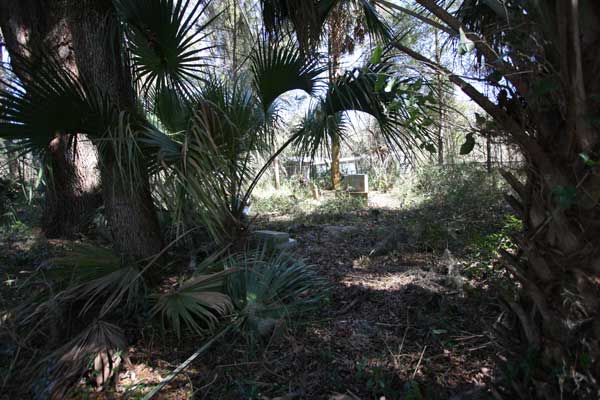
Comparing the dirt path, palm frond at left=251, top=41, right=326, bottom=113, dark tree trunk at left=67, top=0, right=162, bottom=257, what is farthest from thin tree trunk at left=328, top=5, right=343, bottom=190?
dark tree trunk at left=67, top=0, right=162, bottom=257

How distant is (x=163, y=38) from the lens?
303 centimetres

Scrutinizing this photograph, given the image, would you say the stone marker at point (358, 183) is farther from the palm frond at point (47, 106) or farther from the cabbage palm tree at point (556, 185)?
the cabbage palm tree at point (556, 185)

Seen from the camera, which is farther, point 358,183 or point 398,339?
point 358,183

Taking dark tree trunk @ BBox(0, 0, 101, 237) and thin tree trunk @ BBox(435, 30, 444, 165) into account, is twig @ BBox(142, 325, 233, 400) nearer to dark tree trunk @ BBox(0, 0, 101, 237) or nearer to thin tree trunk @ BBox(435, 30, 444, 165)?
thin tree trunk @ BBox(435, 30, 444, 165)

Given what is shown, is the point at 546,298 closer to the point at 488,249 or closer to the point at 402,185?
the point at 488,249

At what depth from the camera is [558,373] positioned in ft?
4.89

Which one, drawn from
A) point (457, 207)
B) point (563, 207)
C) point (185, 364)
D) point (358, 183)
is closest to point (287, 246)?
point (185, 364)

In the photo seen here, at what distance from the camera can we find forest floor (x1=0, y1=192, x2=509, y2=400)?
2219 mm

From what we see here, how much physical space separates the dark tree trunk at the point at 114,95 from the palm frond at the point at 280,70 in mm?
1187

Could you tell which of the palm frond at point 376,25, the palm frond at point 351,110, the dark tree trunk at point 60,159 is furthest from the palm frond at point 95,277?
the palm frond at point 376,25

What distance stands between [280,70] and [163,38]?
1.00 m

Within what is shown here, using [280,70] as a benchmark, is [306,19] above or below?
above

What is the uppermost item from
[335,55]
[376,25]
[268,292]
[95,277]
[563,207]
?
[335,55]

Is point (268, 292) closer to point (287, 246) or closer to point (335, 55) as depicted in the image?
point (287, 246)
